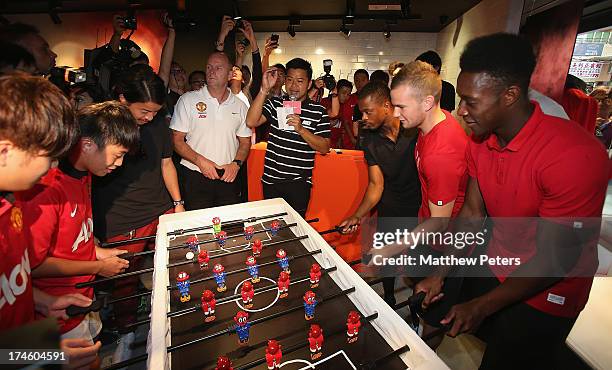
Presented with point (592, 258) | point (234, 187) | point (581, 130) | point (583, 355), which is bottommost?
point (583, 355)

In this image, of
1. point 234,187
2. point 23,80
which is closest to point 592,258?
point 23,80

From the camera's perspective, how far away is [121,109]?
1.68 m

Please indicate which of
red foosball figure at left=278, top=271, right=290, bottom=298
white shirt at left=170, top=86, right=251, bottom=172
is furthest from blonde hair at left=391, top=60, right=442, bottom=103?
white shirt at left=170, top=86, right=251, bottom=172

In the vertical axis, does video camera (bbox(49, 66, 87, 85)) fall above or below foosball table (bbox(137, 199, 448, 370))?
above

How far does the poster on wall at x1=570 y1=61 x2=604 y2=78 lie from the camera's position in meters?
2.68

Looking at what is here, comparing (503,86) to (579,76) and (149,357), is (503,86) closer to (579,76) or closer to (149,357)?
(149,357)

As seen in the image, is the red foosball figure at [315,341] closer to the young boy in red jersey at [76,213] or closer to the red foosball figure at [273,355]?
the red foosball figure at [273,355]

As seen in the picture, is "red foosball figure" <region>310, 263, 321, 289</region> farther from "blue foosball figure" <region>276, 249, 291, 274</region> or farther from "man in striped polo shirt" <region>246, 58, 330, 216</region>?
"man in striped polo shirt" <region>246, 58, 330, 216</region>

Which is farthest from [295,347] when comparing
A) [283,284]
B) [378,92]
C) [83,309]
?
[378,92]

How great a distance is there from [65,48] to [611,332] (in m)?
8.78

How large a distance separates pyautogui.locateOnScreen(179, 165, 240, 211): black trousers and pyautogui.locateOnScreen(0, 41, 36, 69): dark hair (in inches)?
56.6

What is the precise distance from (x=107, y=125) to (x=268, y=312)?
1.19 metres

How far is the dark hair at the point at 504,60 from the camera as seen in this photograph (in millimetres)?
1330

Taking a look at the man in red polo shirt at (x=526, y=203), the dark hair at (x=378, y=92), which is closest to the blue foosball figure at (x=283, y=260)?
the man in red polo shirt at (x=526, y=203)
